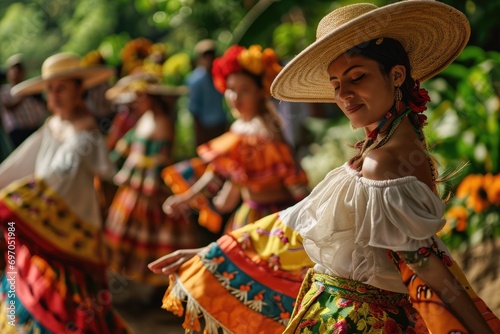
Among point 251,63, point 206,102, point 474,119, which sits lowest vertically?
point 206,102

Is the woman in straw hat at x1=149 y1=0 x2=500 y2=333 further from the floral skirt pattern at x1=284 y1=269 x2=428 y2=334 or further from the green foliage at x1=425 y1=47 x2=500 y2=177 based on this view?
the green foliage at x1=425 y1=47 x2=500 y2=177

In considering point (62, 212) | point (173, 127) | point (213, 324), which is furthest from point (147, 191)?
point (213, 324)

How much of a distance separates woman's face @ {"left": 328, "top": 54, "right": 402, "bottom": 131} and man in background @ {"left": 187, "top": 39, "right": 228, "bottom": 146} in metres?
7.04

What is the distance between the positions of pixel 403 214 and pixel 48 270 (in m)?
2.96

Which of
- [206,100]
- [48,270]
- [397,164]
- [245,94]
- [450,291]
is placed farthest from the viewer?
[206,100]

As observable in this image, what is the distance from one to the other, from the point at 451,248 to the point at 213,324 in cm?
310

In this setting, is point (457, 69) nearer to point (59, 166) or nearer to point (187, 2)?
point (59, 166)

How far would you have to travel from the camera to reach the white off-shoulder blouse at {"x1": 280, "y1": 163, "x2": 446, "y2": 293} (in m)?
2.17

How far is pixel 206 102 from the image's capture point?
9469mm

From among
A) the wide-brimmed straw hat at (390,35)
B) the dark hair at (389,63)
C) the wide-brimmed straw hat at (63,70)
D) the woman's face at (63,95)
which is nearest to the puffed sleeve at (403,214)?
the dark hair at (389,63)

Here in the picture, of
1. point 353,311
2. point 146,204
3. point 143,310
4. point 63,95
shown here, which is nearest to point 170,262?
point 353,311

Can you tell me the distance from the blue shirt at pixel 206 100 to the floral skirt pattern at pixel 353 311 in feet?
23.1

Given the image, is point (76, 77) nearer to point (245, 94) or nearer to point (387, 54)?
point (245, 94)

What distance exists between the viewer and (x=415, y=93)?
8.08 feet
